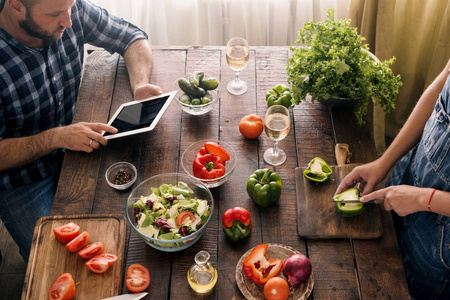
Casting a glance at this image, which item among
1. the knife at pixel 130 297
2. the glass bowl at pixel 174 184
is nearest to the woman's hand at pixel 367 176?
the glass bowl at pixel 174 184

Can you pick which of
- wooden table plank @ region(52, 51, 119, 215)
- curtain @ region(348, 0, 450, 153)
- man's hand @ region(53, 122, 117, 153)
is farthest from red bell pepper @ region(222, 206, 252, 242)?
curtain @ region(348, 0, 450, 153)

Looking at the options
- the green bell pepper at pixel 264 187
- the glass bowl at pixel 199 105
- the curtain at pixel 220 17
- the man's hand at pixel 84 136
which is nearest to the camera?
the green bell pepper at pixel 264 187

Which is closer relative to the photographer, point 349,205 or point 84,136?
point 349,205

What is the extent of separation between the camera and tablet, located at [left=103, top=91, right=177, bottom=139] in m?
1.80

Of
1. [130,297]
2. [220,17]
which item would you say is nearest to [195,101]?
[130,297]

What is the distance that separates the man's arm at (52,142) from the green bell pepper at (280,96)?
651mm

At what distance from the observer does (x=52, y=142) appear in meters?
1.85

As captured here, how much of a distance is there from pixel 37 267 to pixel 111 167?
45 centimetres

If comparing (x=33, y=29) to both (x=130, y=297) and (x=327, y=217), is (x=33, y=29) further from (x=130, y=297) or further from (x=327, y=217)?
(x=327, y=217)

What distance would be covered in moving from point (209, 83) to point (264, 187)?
580 millimetres

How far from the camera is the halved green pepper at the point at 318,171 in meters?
1.64

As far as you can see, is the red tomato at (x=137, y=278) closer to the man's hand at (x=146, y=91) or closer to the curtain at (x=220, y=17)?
the man's hand at (x=146, y=91)

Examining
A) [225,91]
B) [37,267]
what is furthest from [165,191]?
[225,91]

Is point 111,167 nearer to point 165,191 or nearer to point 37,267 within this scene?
point 165,191
